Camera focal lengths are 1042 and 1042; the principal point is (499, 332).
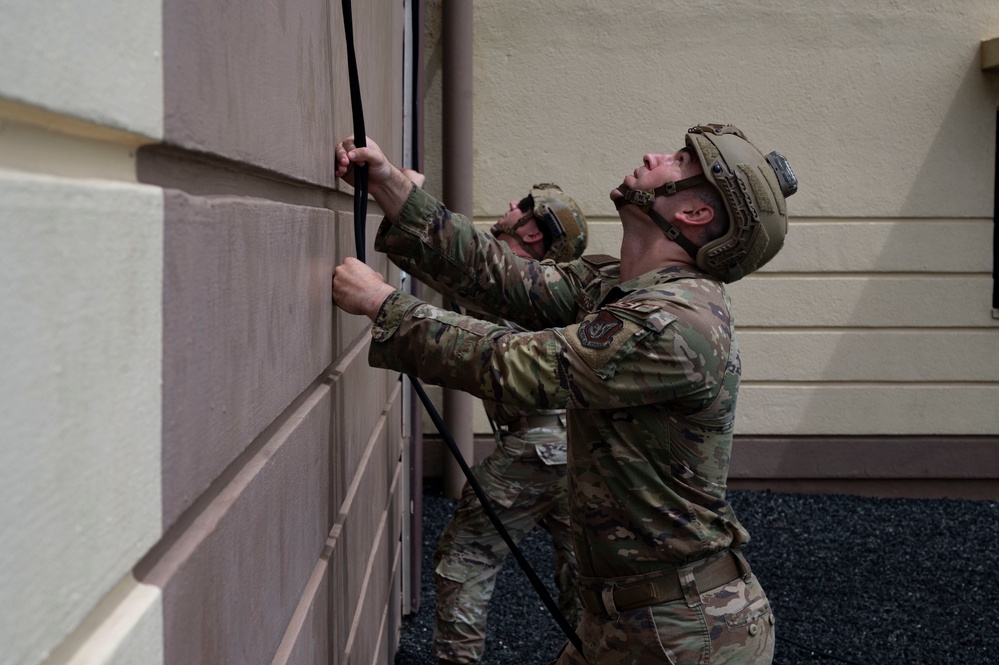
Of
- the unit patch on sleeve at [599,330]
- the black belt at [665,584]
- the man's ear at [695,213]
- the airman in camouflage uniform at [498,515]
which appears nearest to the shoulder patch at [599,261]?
the man's ear at [695,213]

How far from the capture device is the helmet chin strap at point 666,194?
2645mm

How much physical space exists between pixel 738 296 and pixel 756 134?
3.75ft

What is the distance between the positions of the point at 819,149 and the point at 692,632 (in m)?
5.61

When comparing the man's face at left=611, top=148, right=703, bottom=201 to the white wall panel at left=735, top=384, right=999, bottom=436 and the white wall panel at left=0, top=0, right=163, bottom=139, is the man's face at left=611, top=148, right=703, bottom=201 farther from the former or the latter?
the white wall panel at left=735, top=384, right=999, bottom=436

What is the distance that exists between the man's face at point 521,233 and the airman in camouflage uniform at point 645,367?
184cm

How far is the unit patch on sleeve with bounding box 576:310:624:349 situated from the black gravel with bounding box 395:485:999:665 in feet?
9.44

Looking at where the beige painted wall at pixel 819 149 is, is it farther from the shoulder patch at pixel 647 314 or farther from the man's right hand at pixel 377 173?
the shoulder patch at pixel 647 314

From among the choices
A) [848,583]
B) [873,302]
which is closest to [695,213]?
[848,583]

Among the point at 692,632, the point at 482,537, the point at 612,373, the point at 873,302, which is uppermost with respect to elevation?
the point at 612,373

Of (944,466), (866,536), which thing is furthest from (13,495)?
(944,466)

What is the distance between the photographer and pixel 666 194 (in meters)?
2.68

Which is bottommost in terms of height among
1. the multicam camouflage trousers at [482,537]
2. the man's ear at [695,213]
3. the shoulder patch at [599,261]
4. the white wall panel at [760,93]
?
the multicam camouflage trousers at [482,537]

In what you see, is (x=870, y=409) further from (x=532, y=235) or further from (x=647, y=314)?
(x=647, y=314)

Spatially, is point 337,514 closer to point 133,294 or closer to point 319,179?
point 319,179
